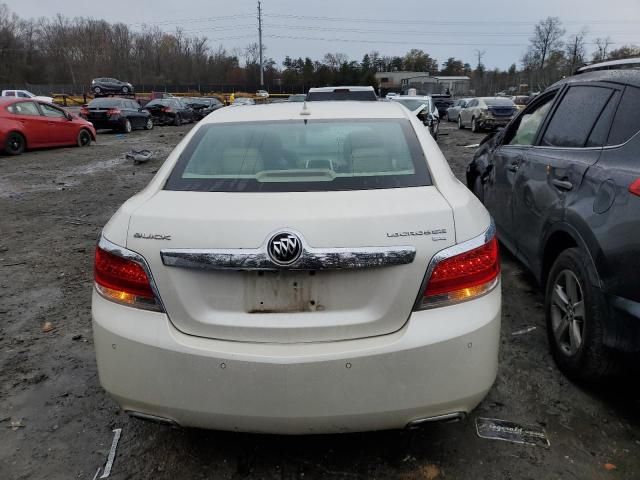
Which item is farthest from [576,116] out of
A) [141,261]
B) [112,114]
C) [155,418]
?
[112,114]

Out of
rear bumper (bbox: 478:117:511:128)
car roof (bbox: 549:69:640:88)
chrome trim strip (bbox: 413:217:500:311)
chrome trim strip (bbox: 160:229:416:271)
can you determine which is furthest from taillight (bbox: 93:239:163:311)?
rear bumper (bbox: 478:117:511:128)

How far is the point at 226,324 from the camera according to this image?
2055mm

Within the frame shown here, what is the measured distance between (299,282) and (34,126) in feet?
51.3

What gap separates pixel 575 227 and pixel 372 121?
1296 millimetres

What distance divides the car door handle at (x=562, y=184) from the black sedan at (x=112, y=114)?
22392mm

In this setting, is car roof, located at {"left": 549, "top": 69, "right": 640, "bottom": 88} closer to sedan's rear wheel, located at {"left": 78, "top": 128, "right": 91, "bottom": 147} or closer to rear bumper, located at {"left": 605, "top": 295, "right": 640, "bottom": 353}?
rear bumper, located at {"left": 605, "top": 295, "right": 640, "bottom": 353}

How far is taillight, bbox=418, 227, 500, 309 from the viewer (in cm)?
206

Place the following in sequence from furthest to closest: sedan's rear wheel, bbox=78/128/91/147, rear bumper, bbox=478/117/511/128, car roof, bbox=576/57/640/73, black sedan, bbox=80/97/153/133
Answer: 1. black sedan, bbox=80/97/153/133
2. rear bumper, bbox=478/117/511/128
3. sedan's rear wheel, bbox=78/128/91/147
4. car roof, bbox=576/57/640/73

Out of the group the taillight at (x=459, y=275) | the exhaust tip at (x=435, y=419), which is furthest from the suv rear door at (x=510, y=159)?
the exhaust tip at (x=435, y=419)

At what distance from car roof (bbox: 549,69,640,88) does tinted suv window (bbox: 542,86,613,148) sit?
0.06 metres

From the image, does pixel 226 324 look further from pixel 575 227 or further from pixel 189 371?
pixel 575 227

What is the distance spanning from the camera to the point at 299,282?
2029 millimetres

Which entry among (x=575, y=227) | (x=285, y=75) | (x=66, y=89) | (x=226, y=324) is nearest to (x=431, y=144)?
(x=575, y=227)

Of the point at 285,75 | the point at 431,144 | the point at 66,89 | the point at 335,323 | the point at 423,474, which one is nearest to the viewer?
the point at 335,323
